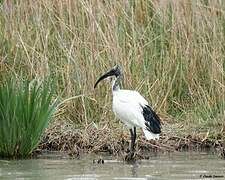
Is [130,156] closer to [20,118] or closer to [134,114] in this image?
[134,114]

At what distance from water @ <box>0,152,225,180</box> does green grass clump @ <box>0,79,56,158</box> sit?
0.54ft

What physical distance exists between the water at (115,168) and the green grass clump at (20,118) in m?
0.16

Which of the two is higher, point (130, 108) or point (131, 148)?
point (130, 108)

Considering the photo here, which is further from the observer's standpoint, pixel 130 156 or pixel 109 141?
pixel 109 141

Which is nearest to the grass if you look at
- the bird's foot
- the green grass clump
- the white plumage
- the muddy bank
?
the muddy bank

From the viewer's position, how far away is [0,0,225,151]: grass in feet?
32.9

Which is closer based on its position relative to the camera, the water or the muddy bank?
the water

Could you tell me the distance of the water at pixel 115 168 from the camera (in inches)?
288

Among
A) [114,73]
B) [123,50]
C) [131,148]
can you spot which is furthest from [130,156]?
[123,50]

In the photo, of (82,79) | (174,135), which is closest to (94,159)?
(174,135)

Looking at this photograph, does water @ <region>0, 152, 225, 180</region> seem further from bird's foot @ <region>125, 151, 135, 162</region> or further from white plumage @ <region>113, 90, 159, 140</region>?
white plumage @ <region>113, 90, 159, 140</region>

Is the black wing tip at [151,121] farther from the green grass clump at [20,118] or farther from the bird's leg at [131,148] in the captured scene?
the green grass clump at [20,118]

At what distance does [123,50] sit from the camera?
10320 mm

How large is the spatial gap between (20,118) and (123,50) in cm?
233
